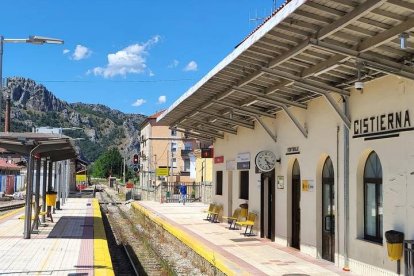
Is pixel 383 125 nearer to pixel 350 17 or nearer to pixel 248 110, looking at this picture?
pixel 350 17

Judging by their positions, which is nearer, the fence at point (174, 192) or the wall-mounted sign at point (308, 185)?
the wall-mounted sign at point (308, 185)

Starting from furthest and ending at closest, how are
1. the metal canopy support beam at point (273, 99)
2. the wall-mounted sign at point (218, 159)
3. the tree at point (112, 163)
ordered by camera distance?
1. the tree at point (112, 163)
2. the wall-mounted sign at point (218, 159)
3. the metal canopy support beam at point (273, 99)

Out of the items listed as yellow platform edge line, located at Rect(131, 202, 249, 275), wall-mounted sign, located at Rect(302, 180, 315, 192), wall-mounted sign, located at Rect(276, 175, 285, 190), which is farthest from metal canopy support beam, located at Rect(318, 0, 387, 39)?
wall-mounted sign, located at Rect(276, 175, 285, 190)

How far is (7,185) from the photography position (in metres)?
49.8

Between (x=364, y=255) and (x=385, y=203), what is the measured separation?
1189 mm

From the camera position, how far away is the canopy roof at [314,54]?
681 centimetres

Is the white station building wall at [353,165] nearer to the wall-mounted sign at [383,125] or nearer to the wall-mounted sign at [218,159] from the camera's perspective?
the wall-mounted sign at [383,125]

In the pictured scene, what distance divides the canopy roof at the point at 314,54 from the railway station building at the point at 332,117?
0.02 metres

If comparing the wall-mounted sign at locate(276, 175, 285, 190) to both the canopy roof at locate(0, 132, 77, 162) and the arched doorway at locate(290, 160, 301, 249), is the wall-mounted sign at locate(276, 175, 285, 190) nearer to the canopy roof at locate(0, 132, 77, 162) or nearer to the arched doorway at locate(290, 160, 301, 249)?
the arched doorway at locate(290, 160, 301, 249)

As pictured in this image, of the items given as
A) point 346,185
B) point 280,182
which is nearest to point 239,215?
point 280,182

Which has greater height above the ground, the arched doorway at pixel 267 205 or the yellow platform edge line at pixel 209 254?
the arched doorway at pixel 267 205

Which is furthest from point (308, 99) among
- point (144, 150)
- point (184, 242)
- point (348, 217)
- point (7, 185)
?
point (144, 150)

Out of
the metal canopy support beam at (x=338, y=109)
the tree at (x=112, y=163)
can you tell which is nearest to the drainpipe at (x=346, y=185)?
the metal canopy support beam at (x=338, y=109)

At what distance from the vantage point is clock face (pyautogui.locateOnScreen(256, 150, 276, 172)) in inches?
565
